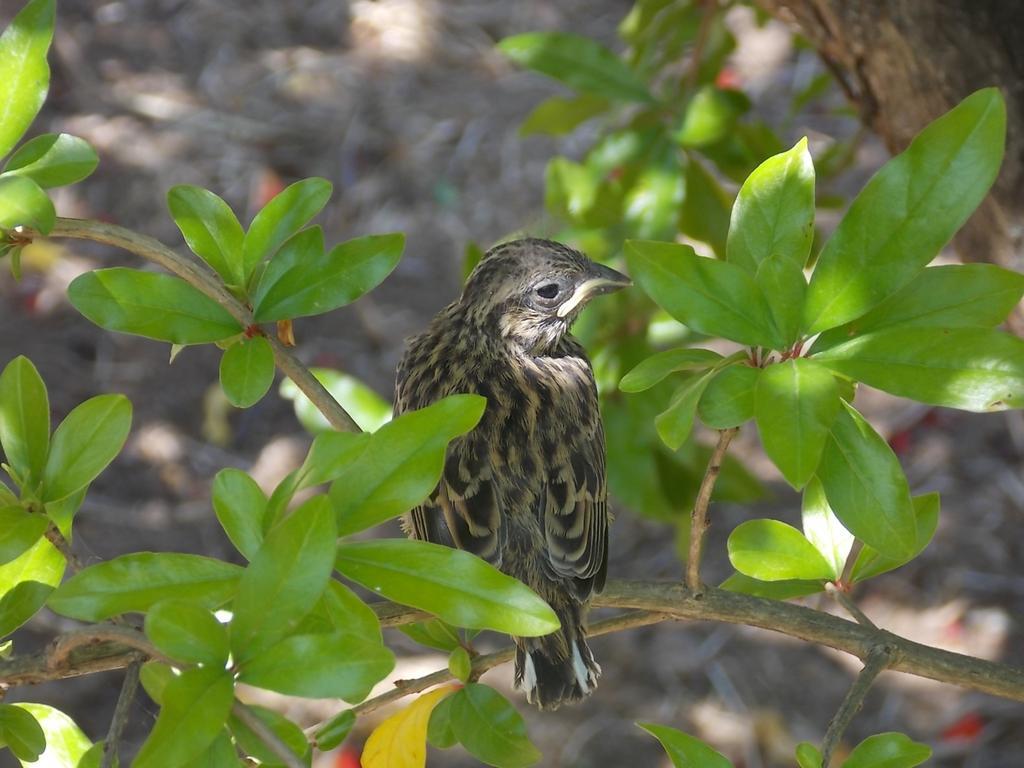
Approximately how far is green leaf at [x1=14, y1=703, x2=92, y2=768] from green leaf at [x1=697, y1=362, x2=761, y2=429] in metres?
1.09

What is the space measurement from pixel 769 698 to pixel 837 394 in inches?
133

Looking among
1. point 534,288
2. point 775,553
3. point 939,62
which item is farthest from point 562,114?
point 775,553

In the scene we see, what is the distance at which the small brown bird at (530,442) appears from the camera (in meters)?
2.56

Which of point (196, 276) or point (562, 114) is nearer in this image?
point (196, 276)

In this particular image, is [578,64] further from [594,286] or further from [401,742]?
[401,742]

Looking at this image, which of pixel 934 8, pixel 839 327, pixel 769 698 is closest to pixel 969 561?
pixel 769 698

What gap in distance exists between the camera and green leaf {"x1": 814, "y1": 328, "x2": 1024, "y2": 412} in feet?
5.21

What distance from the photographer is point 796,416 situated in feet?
5.13

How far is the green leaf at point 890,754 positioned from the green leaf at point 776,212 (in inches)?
27.1

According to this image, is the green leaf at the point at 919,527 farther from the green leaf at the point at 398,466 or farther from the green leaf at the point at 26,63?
the green leaf at the point at 26,63

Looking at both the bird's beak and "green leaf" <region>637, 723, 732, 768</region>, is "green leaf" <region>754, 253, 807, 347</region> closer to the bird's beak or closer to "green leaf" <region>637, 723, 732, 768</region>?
"green leaf" <region>637, 723, 732, 768</region>

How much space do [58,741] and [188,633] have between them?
2.23 feet

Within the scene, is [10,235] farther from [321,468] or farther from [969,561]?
[969,561]

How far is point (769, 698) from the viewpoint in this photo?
15.4 feet
